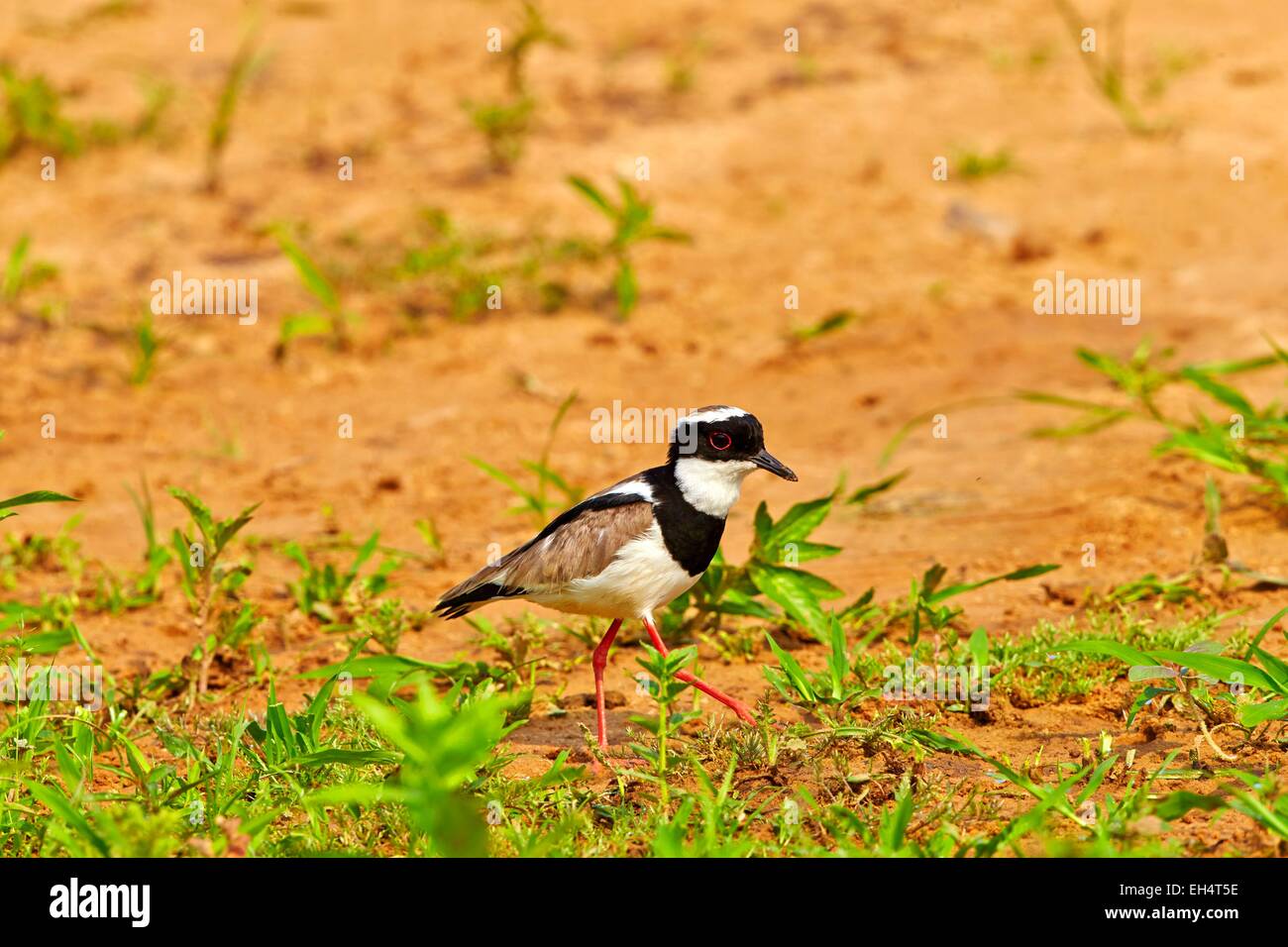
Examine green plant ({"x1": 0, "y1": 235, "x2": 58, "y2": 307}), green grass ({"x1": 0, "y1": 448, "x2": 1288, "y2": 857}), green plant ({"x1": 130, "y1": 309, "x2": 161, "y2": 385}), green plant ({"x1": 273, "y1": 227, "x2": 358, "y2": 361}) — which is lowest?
green grass ({"x1": 0, "y1": 448, "x2": 1288, "y2": 857})

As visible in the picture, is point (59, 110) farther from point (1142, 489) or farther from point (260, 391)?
point (1142, 489)

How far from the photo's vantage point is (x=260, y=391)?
8859 millimetres

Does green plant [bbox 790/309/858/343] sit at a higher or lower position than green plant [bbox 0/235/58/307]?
lower

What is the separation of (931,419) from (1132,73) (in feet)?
19.1

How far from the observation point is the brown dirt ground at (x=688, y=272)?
6879 mm

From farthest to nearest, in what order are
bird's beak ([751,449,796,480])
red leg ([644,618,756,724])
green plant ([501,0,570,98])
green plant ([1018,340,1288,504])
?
green plant ([501,0,570,98]) → green plant ([1018,340,1288,504]) → bird's beak ([751,449,796,480]) → red leg ([644,618,756,724])

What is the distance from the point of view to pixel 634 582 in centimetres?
492

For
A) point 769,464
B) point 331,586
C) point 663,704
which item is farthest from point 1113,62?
point 663,704

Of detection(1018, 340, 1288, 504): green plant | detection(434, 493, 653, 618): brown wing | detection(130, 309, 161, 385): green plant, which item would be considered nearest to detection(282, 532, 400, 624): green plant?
detection(434, 493, 653, 618): brown wing

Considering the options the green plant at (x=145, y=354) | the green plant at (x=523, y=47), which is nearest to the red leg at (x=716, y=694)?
the green plant at (x=145, y=354)

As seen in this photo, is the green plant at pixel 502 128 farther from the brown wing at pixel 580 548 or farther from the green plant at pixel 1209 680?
the green plant at pixel 1209 680

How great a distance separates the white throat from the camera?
5.05 meters

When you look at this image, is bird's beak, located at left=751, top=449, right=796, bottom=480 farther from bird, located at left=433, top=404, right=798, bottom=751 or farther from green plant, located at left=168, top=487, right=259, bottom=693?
green plant, located at left=168, top=487, right=259, bottom=693
